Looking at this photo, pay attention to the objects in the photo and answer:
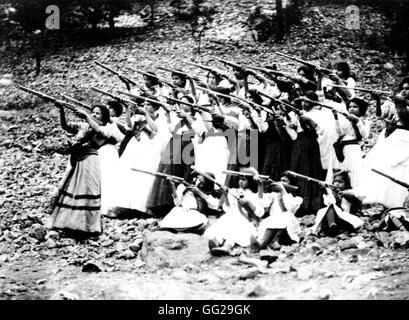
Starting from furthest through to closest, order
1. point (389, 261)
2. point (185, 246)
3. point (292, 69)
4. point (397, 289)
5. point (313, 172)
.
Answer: point (292, 69)
point (313, 172)
point (185, 246)
point (389, 261)
point (397, 289)

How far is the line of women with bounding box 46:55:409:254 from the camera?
19.7ft

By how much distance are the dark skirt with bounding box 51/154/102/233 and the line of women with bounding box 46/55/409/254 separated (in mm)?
11

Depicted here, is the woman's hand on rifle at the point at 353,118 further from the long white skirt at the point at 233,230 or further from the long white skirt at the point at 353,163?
the long white skirt at the point at 233,230

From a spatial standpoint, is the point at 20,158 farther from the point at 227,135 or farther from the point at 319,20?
the point at 319,20

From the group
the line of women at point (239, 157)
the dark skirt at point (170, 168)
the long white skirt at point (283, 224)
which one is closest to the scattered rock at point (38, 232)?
the line of women at point (239, 157)

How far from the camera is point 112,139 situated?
696cm

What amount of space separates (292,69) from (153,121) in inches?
79.1

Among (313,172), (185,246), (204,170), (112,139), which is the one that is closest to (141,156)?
(112,139)

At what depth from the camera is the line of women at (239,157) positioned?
6020 mm

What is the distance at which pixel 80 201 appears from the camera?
638 cm

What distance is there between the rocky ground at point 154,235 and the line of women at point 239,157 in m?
0.25

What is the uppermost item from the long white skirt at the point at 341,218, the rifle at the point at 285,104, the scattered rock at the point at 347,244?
the rifle at the point at 285,104

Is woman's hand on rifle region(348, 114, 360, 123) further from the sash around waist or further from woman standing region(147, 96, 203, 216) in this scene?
the sash around waist

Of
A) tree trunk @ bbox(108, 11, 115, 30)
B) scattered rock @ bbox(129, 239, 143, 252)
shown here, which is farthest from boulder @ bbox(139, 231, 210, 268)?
tree trunk @ bbox(108, 11, 115, 30)
